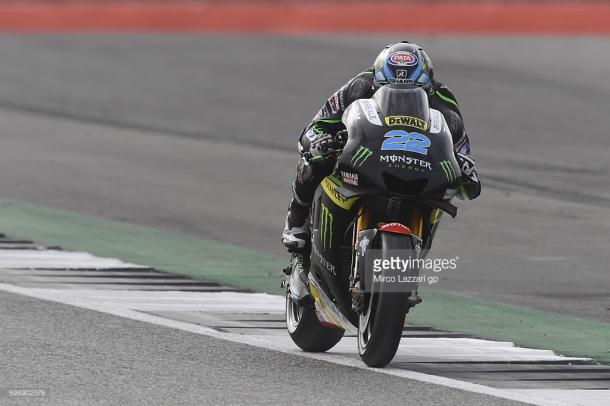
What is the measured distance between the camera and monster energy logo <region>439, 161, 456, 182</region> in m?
7.73

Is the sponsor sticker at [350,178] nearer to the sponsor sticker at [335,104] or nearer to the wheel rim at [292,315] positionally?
the sponsor sticker at [335,104]

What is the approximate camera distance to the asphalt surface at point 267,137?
13.1 metres

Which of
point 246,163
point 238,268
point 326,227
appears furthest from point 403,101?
point 246,163

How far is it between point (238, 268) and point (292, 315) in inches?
118

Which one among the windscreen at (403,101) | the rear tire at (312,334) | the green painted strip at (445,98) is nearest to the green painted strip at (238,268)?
the rear tire at (312,334)

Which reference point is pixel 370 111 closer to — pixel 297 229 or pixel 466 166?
pixel 466 166

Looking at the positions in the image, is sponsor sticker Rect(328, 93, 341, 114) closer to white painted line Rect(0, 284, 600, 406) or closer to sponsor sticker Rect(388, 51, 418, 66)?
sponsor sticker Rect(388, 51, 418, 66)

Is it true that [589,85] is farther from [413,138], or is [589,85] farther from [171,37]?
[413,138]

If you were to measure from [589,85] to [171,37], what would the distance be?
25.3ft

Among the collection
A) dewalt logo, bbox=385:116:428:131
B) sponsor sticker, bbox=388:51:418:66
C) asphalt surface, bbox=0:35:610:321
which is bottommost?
dewalt logo, bbox=385:116:428:131

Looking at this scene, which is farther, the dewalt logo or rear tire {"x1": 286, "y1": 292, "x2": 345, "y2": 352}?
rear tire {"x1": 286, "y1": 292, "x2": 345, "y2": 352}

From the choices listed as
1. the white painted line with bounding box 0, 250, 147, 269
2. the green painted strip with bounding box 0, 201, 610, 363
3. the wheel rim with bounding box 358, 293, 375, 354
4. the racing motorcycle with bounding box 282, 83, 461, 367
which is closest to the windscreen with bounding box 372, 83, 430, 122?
the racing motorcycle with bounding box 282, 83, 461, 367

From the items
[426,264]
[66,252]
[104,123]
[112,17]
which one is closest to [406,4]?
[112,17]

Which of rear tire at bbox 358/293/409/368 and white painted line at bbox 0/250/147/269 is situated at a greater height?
white painted line at bbox 0/250/147/269
